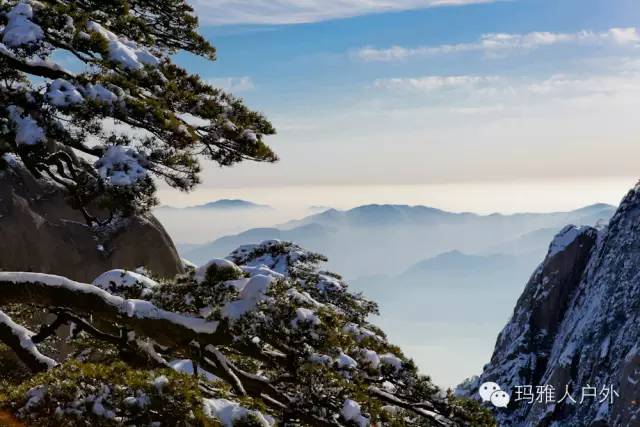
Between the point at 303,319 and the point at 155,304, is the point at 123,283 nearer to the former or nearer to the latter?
the point at 155,304

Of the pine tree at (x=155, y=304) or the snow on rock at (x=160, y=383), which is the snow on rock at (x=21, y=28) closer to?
the pine tree at (x=155, y=304)

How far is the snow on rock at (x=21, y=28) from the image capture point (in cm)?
744

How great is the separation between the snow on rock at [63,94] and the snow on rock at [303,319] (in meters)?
3.53

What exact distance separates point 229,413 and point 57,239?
916 inches

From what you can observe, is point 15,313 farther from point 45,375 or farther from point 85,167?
point 45,375

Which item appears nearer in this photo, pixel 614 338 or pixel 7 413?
pixel 7 413

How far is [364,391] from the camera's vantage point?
862 centimetres

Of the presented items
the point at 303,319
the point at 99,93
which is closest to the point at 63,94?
the point at 99,93

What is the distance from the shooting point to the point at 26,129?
7.31m

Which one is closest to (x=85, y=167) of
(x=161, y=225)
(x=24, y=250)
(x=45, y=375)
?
(x=45, y=375)

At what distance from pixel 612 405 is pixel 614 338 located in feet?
19.2

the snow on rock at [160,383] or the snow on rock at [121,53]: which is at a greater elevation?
the snow on rock at [121,53]

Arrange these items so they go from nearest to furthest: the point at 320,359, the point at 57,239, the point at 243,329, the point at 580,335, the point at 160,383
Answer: the point at 160,383
the point at 243,329
the point at 320,359
the point at 57,239
the point at 580,335

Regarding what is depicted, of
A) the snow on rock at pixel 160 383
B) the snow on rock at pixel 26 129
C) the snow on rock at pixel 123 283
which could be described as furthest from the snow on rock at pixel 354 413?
the snow on rock at pixel 26 129
